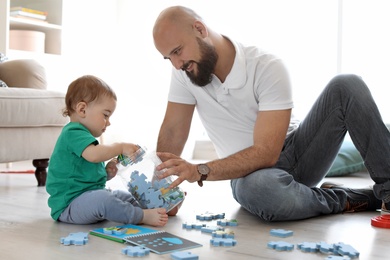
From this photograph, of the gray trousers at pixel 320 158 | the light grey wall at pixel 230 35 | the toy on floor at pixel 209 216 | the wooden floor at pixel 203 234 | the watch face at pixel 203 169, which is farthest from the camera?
the light grey wall at pixel 230 35

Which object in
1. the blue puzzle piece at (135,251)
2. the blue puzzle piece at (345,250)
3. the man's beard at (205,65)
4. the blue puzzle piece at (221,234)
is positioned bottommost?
the blue puzzle piece at (221,234)

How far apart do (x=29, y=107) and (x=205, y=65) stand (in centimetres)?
128

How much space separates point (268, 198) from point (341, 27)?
299cm

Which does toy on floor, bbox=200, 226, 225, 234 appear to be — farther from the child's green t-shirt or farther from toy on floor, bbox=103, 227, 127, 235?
Result: the child's green t-shirt

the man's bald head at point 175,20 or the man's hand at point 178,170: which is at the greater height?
the man's bald head at point 175,20

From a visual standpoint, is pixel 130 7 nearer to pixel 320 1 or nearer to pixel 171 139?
pixel 320 1

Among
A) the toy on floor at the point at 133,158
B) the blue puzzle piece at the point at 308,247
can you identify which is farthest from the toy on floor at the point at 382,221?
the toy on floor at the point at 133,158

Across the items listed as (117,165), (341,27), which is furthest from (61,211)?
(341,27)

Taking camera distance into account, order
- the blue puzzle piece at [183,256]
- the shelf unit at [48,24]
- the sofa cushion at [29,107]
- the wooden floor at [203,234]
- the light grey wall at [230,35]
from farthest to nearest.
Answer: the shelf unit at [48,24] < the light grey wall at [230,35] < the sofa cushion at [29,107] < the wooden floor at [203,234] < the blue puzzle piece at [183,256]

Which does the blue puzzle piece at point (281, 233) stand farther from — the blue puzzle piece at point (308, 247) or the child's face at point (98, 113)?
the child's face at point (98, 113)

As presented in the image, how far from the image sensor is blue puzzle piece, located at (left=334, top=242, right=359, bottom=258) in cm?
147

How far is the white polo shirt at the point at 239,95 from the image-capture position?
1913 mm

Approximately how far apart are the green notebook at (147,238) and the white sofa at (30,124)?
3.90 feet

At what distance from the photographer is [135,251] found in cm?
146
